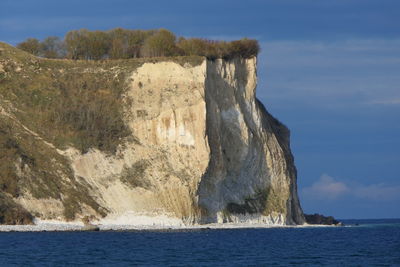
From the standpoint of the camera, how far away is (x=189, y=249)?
54.7 metres

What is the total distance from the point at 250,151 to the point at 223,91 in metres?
5.89

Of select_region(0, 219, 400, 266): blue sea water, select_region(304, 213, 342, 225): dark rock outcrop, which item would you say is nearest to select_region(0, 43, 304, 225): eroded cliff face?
select_region(0, 219, 400, 266): blue sea water

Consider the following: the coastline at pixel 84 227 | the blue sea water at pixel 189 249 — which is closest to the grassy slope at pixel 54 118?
the coastline at pixel 84 227

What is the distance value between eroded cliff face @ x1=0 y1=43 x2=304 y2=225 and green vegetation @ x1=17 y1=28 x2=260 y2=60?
137cm

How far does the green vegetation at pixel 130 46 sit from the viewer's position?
83.4 m

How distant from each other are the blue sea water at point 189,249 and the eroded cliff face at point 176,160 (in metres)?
4.74

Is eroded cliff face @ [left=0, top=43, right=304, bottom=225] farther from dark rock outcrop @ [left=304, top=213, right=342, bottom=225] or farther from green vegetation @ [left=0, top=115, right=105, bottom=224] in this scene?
dark rock outcrop @ [left=304, top=213, right=342, bottom=225]

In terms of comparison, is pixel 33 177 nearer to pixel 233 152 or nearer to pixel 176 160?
pixel 176 160

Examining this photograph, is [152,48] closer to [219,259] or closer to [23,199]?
[23,199]

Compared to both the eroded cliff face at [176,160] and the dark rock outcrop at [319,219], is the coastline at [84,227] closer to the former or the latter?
the eroded cliff face at [176,160]

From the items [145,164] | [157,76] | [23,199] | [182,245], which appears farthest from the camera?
[157,76]

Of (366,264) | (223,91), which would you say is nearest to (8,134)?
(223,91)

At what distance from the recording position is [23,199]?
70500mm

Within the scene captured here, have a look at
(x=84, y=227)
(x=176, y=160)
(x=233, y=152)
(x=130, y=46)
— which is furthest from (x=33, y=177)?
(x=130, y=46)
